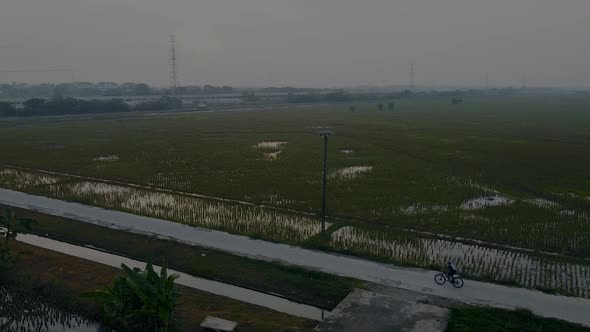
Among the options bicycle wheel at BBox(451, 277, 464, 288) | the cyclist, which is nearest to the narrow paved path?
bicycle wheel at BBox(451, 277, 464, 288)

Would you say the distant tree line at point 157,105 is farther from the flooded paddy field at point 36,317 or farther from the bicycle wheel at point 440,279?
the bicycle wheel at point 440,279

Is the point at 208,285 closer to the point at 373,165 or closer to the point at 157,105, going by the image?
the point at 373,165

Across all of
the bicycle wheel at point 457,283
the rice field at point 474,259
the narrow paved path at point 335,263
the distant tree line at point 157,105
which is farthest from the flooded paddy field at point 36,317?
the distant tree line at point 157,105

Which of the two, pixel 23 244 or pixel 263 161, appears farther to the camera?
pixel 263 161

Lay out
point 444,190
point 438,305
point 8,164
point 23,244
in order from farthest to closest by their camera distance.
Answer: point 8,164
point 444,190
point 23,244
point 438,305

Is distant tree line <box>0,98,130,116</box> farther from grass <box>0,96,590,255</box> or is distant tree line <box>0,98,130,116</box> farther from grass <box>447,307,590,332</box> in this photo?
grass <box>447,307,590,332</box>

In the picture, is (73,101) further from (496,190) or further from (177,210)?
(496,190)

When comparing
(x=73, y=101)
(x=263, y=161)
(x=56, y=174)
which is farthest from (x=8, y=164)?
(x=73, y=101)
